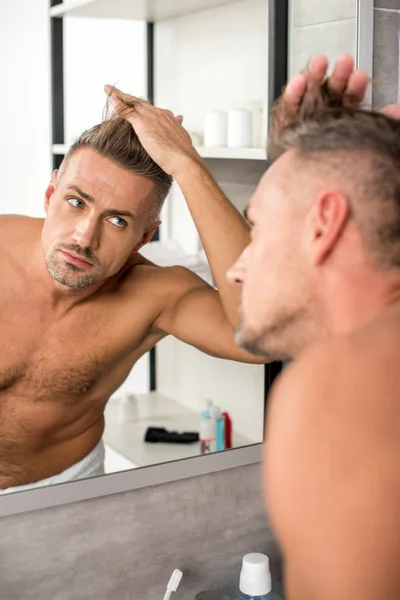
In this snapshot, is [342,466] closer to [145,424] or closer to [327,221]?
[327,221]

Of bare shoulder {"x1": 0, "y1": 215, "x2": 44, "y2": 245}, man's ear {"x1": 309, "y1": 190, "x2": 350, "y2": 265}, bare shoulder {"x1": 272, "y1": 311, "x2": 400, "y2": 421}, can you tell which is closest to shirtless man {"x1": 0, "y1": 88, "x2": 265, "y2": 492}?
bare shoulder {"x1": 0, "y1": 215, "x2": 44, "y2": 245}

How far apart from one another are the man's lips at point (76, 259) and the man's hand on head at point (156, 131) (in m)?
0.20

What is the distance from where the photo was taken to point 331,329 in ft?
2.91

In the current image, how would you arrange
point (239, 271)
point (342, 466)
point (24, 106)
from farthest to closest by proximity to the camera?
point (24, 106), point (239, 271), point (342, 466)

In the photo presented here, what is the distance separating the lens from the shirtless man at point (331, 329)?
2.13ft

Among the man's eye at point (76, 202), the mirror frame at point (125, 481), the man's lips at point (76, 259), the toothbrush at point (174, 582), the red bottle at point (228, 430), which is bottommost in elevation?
the toothbrush at point (174, 582)

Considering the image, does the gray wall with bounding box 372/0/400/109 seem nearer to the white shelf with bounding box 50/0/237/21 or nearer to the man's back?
the white shelf with bounding box 50/0/237/21

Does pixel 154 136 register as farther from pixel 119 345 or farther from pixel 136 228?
pixel 119 345

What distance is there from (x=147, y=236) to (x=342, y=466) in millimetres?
795

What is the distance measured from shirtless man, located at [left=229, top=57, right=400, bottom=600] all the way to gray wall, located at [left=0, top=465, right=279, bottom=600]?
61 cm

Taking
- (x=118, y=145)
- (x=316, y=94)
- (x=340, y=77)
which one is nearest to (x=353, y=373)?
(x=316, y=94)

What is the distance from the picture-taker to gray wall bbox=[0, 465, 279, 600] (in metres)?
1.39

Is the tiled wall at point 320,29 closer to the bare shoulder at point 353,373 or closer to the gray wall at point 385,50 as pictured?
the gray wall at point 385,50

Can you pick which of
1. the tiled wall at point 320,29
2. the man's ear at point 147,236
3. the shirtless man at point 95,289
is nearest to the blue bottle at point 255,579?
the shirtless man at point 95,289
